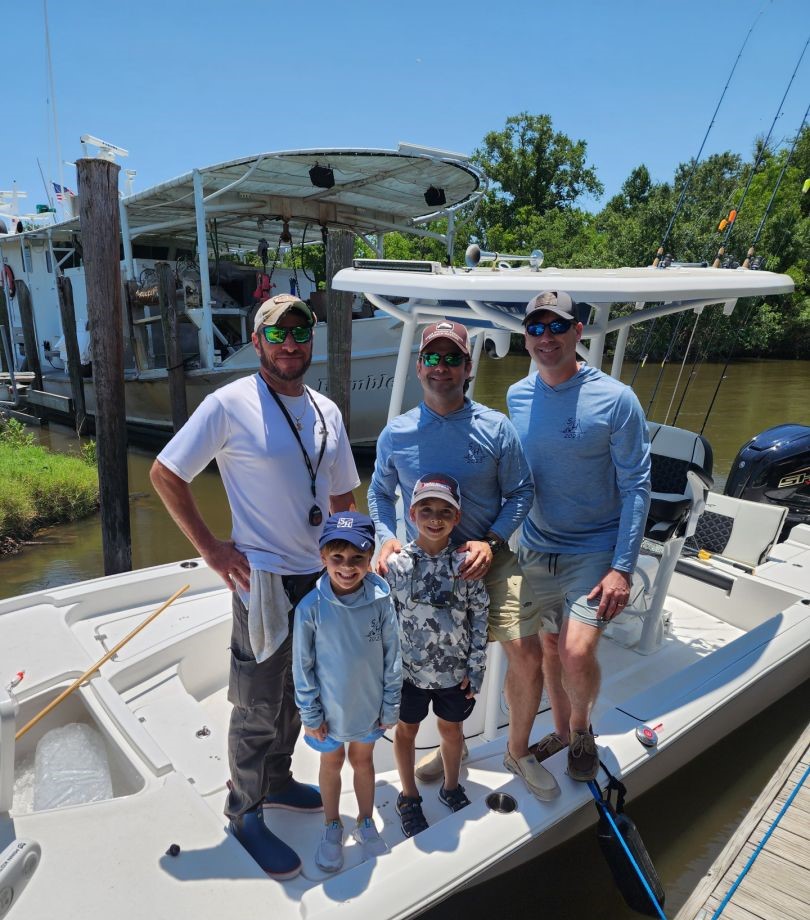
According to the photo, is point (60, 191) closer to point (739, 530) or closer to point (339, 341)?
point (339, 341)

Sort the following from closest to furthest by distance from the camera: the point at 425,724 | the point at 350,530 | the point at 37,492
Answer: the point at 350,530, the point at 425,724, the point at 37,492

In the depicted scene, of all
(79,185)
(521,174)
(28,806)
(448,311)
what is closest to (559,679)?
(448,311)

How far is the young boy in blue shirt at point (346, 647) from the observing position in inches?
77.0

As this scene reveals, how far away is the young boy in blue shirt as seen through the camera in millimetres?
1955

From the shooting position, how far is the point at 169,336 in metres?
10.1

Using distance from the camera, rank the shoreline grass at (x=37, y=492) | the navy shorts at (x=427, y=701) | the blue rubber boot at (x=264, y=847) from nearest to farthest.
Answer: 1. the blue rubber boot at (x=264, y=847)
2. the navy shorts at (x=427, y=701)
3. the shoreline grass at (x=37, y=492)

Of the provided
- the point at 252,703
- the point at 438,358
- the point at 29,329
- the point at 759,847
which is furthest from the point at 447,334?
the point at 29,329

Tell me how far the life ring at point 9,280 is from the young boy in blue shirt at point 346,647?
1614 cm

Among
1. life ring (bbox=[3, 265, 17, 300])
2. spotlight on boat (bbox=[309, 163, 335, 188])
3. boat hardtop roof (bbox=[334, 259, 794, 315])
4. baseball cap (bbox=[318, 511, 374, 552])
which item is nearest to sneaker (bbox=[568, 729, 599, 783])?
baseball cap (bbox=[318, 511, 374, 552])

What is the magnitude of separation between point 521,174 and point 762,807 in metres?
32.2

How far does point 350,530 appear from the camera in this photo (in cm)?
193

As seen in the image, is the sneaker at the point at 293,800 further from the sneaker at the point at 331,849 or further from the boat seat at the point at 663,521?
the boat seat at the point at 663,521

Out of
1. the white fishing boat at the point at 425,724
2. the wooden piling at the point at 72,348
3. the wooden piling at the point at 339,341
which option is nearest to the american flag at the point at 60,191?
the wooden piling at the point at 72,348

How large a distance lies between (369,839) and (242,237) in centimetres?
1478
